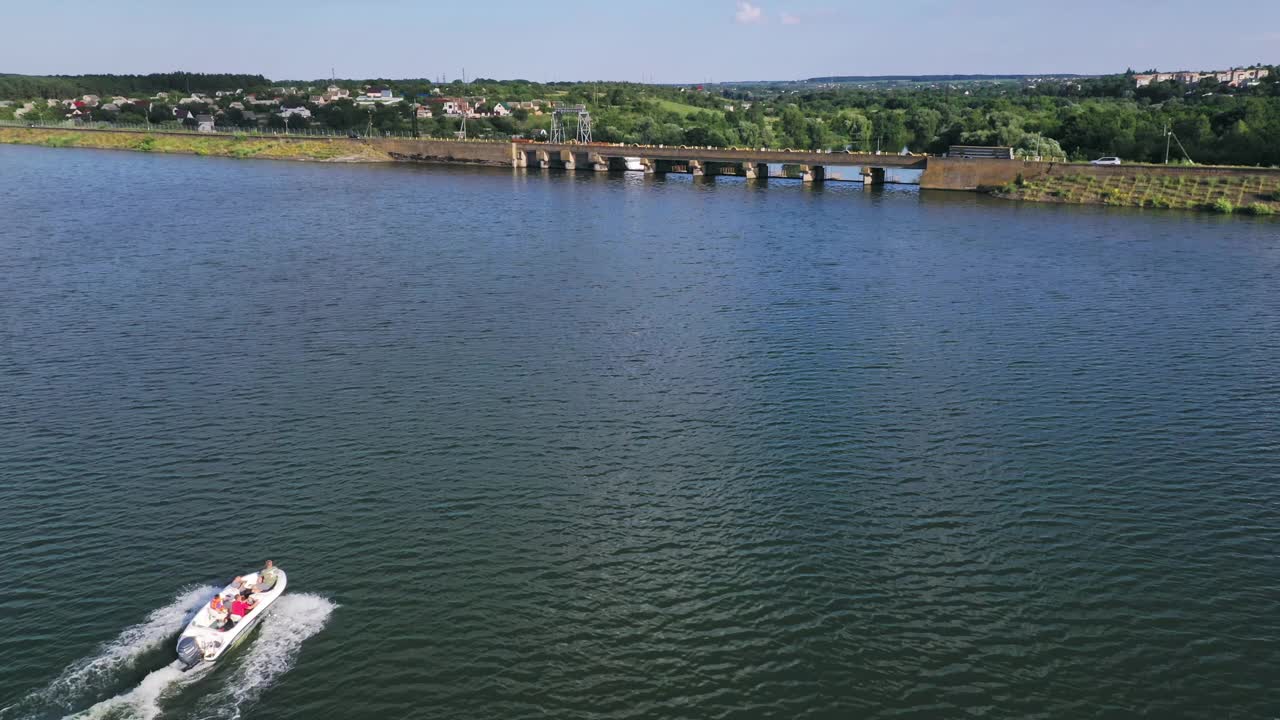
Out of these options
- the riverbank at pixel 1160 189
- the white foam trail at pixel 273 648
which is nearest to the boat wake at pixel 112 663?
the white foam trail at pixel 273 648

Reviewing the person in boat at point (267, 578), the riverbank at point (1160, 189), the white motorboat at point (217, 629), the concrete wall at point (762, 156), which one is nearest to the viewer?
the white motorboat at point (217, 629)

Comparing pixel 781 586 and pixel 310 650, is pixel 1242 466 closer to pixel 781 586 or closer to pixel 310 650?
pixel 781 586

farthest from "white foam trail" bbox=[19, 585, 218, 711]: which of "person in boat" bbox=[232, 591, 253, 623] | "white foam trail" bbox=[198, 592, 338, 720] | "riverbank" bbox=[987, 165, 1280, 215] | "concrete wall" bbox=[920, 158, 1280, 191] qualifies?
"concrete wall" bbox=[920, 158, 1280, 191]

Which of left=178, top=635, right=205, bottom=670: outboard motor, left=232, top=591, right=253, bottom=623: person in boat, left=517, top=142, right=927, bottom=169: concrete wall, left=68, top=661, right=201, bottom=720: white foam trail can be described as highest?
left=517, top=142, right=927, bottom=169: concrete wall

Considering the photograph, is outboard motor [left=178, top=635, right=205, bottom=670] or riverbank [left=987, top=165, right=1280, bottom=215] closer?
outboard motor [left=178, top=635, right=205, bottom=670]

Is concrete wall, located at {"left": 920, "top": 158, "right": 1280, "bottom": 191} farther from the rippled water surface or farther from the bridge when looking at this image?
the rippled water surface

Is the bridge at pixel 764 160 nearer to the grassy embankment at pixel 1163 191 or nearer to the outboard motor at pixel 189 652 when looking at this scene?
the grassy embankment at pixel 1163 191

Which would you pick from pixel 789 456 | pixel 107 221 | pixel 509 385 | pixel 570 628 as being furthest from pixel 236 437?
pixel 107 221

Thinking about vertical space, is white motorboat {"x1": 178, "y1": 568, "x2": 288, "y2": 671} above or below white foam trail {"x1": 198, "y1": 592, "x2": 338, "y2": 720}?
above
